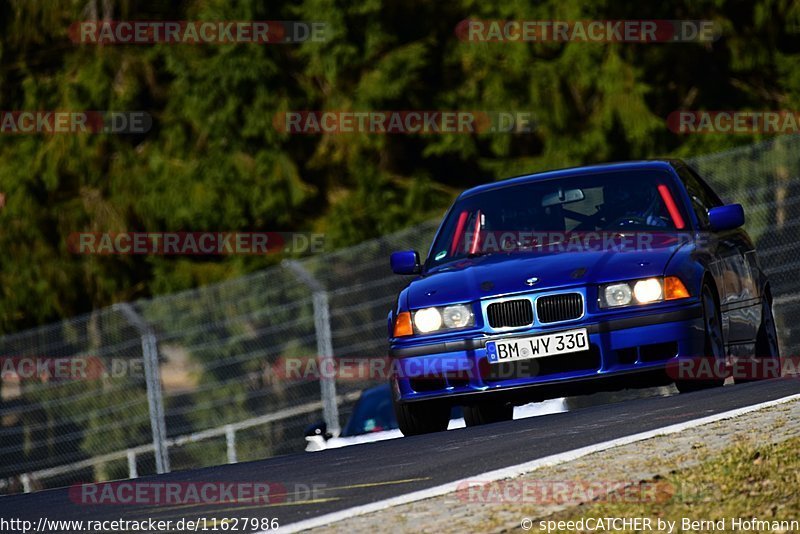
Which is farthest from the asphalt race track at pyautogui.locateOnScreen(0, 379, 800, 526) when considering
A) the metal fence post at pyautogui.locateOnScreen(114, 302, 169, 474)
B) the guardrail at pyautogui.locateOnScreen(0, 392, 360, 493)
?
the guardrail at pyautogui.locateOnScreen(0, 392, 360, 493)

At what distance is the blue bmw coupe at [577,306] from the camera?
9406 mm

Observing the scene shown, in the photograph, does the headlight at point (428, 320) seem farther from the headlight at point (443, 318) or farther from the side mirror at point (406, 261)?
the side mirror at point (406, 261)

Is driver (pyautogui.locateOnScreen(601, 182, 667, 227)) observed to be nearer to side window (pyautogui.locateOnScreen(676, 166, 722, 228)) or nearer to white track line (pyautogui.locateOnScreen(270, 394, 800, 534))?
side window (pyautogui.locateOnScreen(676, 166, 722, 228))

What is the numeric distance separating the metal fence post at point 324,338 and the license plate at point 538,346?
5610 mm

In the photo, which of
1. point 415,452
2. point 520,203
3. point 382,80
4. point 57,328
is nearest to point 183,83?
point 382,80

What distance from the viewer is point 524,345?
9.45 meters

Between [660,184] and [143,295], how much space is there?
1788 cm

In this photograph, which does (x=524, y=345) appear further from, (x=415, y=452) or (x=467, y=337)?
(x=415, y=452)

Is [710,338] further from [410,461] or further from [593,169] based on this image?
[410,461]

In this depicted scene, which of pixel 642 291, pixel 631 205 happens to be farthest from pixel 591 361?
pixel 631 205

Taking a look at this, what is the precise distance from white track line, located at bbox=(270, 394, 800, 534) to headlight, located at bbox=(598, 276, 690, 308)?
1478mm

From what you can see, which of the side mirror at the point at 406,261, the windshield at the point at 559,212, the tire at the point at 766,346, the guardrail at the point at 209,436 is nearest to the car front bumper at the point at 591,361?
the windshield at the point at 559,212

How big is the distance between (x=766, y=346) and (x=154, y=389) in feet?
19.5

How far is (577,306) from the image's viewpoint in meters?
9.47
